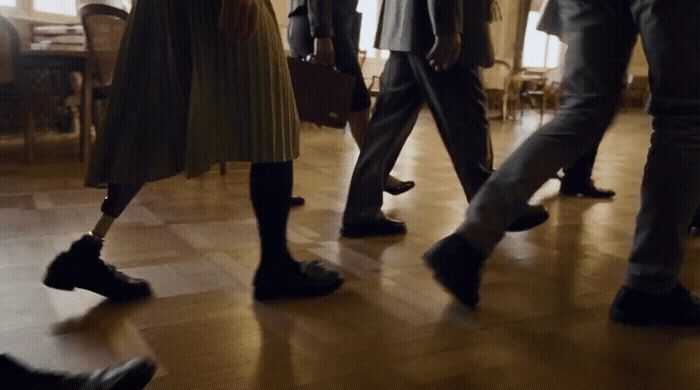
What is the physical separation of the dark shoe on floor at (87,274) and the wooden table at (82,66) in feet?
7.53

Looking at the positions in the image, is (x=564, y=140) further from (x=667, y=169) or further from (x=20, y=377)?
(x=20, y=377)

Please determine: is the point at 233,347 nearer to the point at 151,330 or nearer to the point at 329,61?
the point at 151,330

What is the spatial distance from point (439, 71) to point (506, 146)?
3.36 meters

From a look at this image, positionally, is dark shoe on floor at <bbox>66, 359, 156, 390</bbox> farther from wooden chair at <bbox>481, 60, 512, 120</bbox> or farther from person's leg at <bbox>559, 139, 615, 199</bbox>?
wooden chair at <bbox>481, 60, 512, 120</bbox>

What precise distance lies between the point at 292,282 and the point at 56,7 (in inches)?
245

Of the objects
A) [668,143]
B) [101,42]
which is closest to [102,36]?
[101,42]

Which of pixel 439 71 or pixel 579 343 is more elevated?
pixel 439 71

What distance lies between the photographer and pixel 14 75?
10.9 feet

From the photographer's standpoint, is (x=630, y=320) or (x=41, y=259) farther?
(x=41, y=259)

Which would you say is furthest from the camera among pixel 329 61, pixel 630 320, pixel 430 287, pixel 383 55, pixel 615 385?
pixel 383 55

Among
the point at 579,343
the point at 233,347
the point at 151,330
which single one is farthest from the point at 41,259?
the point at 579,343

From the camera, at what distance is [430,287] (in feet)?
5.12

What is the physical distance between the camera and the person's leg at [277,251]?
137cm

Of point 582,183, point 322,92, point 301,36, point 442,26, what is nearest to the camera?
point 442,26
